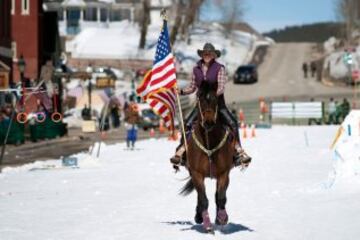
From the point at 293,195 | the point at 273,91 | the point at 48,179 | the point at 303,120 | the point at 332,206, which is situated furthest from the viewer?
the point at 273,91

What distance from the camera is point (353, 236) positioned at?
457 inches

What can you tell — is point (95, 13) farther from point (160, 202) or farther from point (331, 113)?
point (160, 202)

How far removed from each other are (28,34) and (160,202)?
46.5 metres

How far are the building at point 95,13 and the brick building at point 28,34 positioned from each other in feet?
156

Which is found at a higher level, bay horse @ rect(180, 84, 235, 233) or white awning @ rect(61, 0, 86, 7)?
white awning @ rect(61, 0, 86, 7)

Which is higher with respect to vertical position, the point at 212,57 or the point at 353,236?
the point at 212,57

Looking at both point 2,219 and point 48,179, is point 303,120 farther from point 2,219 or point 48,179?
point 2,219

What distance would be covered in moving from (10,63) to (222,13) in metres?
73.4

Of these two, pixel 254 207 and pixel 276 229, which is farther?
pixel 254 207

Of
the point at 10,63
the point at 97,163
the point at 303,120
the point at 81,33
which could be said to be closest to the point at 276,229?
the point at 97,163

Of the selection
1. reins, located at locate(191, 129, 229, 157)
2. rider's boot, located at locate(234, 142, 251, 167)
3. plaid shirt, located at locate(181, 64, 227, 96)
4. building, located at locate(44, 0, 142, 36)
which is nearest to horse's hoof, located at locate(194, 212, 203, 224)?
rider's boot, located at locate(234, 142, 251, 167)

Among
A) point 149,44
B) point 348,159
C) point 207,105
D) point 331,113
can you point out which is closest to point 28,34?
point 331,113

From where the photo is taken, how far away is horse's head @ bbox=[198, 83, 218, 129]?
11.5 m

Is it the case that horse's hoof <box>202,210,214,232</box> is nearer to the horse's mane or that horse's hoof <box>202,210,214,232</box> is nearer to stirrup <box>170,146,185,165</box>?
stirrup <box>170,146,185,165</box>
